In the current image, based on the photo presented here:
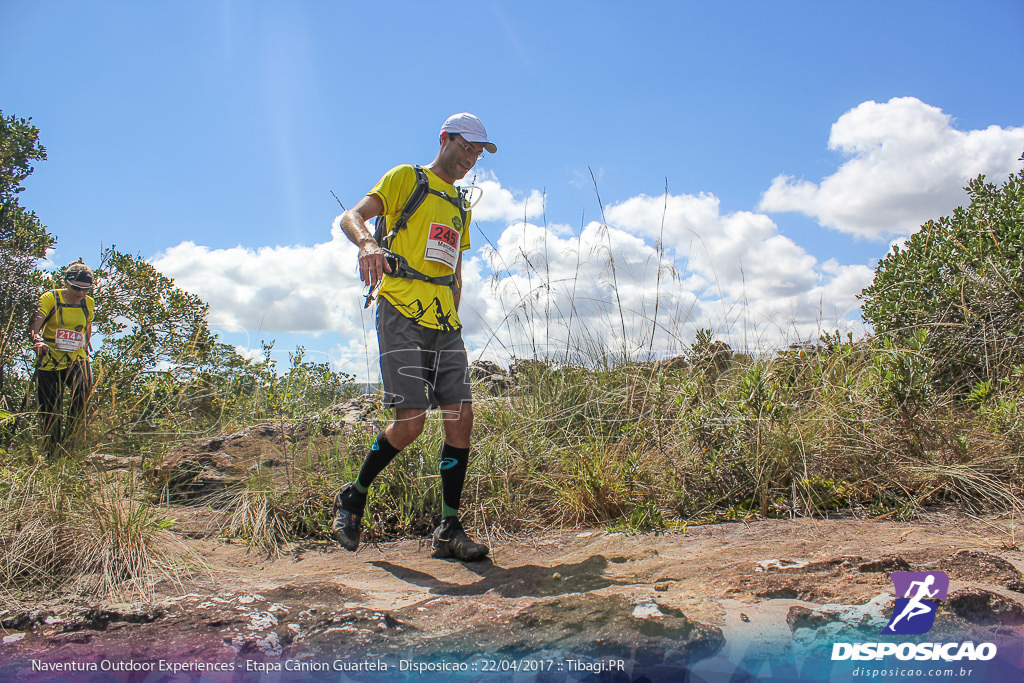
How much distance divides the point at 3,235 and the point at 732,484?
6.88 m

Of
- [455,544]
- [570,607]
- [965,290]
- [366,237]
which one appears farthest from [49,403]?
[965,290]

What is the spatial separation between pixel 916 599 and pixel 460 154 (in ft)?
8.73

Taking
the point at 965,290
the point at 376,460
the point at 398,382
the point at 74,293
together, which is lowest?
the point at 376,460

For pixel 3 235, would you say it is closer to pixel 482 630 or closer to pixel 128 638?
pixel 128 638

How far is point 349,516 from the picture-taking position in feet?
10.3

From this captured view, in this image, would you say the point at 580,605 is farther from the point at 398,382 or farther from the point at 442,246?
the point at 442,246

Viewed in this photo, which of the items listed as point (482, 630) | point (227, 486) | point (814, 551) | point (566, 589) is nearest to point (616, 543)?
point (566, 589)

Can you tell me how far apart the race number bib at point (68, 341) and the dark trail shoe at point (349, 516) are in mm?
3423

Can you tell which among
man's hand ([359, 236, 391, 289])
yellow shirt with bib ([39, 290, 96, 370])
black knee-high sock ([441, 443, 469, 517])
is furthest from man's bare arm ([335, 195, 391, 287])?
yellow shirt with bib ([39, 290, 96, 370])

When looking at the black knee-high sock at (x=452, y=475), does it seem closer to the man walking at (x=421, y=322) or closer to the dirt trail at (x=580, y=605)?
the man walking at (x=421, y=322)

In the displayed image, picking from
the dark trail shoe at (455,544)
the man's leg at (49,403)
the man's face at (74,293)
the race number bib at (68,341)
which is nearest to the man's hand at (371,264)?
the dark trail shoe at (455,544)

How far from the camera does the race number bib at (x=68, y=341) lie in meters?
5.14

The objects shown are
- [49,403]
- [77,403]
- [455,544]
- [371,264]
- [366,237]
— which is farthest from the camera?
[49,403]

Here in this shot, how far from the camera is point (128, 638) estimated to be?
211cm
